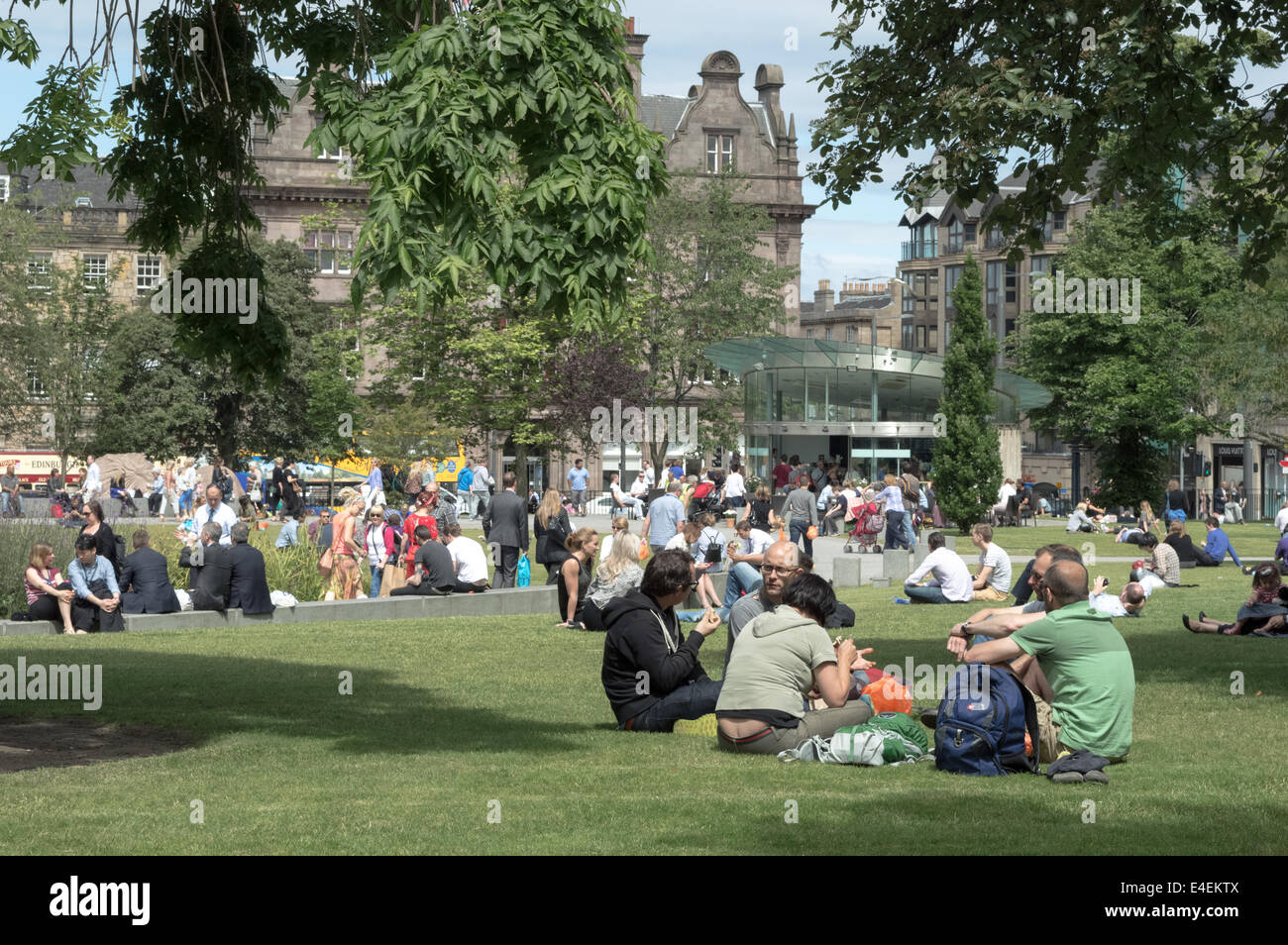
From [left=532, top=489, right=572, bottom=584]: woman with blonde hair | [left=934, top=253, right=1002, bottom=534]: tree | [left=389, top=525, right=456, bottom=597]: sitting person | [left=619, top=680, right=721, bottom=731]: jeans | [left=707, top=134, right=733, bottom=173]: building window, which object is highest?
[left=707, top=134, right=733, bottom=173]: building window

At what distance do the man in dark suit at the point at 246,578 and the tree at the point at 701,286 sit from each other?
143 feet

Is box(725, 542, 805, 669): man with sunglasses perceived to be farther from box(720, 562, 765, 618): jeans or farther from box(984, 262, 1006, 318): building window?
box(984, 262, 1006, 318): building window

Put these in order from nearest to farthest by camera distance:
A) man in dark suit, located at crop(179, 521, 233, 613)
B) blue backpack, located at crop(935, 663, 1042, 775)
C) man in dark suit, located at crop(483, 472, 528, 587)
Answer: blue backpack, located at crop(935, 663, 1042, 775) < man in dark suit, located at crop(179, 521, 233, 613) < man in dark suit, located at crop(483, 472, 528, 587)

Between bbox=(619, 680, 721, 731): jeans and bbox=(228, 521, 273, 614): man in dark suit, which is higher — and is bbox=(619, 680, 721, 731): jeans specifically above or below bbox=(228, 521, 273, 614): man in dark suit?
below

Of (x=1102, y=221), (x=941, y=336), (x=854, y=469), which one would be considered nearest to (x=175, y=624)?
(x=854, y=469)

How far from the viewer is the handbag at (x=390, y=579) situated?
915 inches

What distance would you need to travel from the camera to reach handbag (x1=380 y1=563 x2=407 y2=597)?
2323 centimetres

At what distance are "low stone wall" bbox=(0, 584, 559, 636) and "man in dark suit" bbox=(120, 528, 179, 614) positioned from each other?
0.17m

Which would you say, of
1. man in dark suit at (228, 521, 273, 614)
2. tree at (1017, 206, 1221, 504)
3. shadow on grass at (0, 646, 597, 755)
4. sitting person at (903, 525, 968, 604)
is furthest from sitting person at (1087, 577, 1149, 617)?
tree at (1017, 206, 1221, 504)

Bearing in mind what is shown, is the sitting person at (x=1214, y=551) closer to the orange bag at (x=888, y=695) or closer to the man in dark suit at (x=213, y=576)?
the man in dark suit at (x=213, y=576)

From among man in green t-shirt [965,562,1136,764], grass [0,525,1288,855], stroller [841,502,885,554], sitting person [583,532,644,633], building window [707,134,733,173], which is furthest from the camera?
building window [707,134,733,173]

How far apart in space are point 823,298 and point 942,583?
432 feet

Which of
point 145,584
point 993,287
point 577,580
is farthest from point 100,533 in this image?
point 993,287

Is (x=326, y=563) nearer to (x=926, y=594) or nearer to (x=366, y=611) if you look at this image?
(x=366, y=611)
